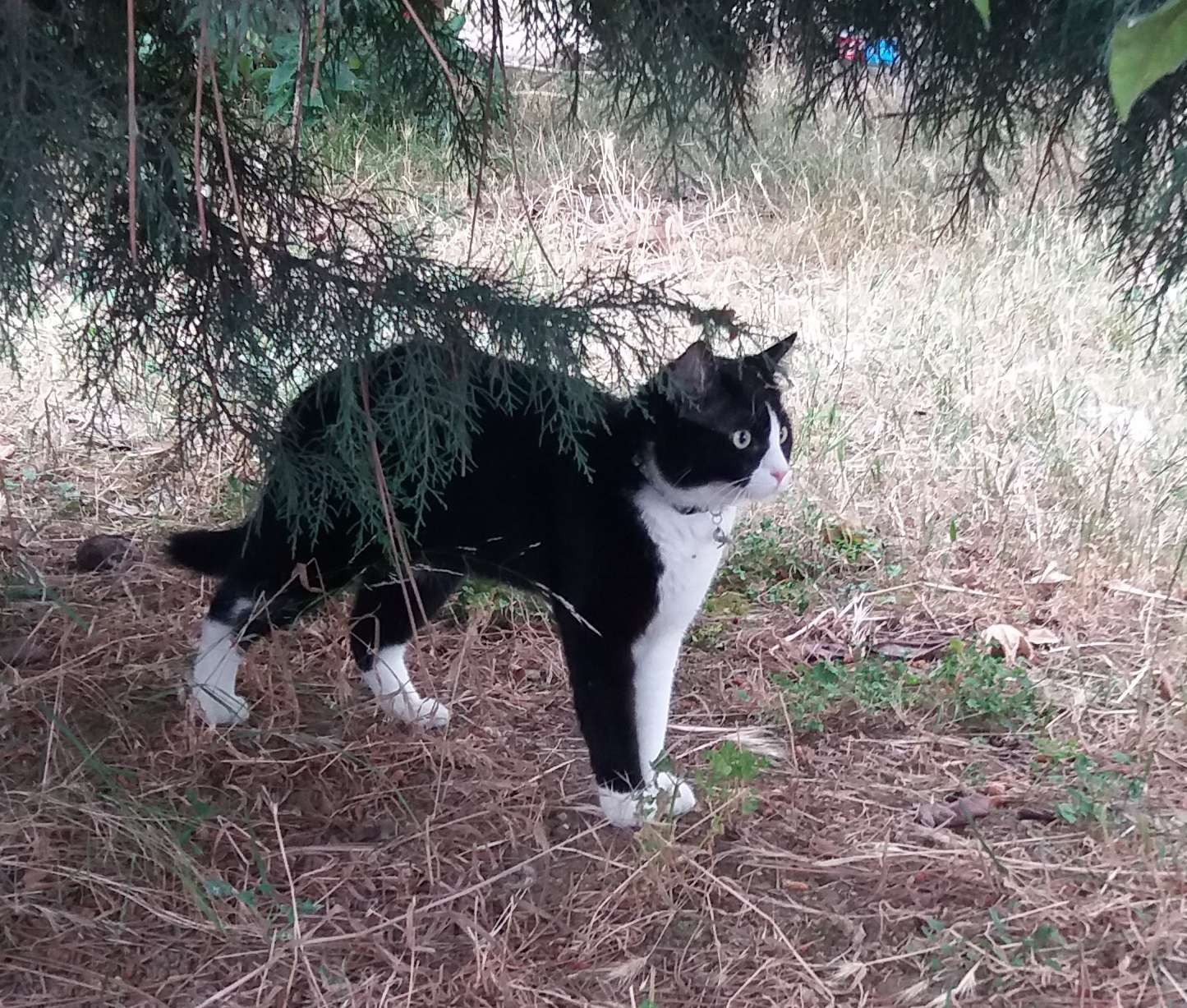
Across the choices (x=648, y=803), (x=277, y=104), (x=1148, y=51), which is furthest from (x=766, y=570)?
(x=1148, y=51)

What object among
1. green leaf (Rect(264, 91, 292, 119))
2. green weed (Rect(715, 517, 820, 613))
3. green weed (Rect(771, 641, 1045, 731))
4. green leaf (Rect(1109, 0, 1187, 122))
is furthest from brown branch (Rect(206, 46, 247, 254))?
green weed (Rect(715, 517, 820, 613))

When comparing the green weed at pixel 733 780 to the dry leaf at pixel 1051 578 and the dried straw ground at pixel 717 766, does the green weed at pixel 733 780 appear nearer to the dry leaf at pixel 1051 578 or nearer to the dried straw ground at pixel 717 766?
the dried straw ground at pixel 717 766

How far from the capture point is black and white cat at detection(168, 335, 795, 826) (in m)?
1.35

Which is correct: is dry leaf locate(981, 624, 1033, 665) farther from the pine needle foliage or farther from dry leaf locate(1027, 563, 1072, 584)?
the pine needle foliage

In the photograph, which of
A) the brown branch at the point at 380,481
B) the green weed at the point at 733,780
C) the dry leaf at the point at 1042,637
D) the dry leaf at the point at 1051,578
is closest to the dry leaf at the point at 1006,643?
the dry leaf at the point at 1042,637

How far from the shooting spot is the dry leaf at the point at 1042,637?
180cm

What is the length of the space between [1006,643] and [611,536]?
0.78 metres

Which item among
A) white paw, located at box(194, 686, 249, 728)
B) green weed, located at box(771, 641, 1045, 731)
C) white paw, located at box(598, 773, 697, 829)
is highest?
white paw, located at box(194, 686, 249, 728)

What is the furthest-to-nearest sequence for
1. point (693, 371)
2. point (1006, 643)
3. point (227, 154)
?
point (1006, 643), point (693, 371), point (227, 154)

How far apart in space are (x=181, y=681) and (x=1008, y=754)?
119 cm

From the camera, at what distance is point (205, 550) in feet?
5.09

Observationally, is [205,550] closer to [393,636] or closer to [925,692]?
[393,636]

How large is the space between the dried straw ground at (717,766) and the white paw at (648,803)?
28 millimetres

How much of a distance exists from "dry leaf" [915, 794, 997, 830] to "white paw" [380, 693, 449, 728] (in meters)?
0.68
